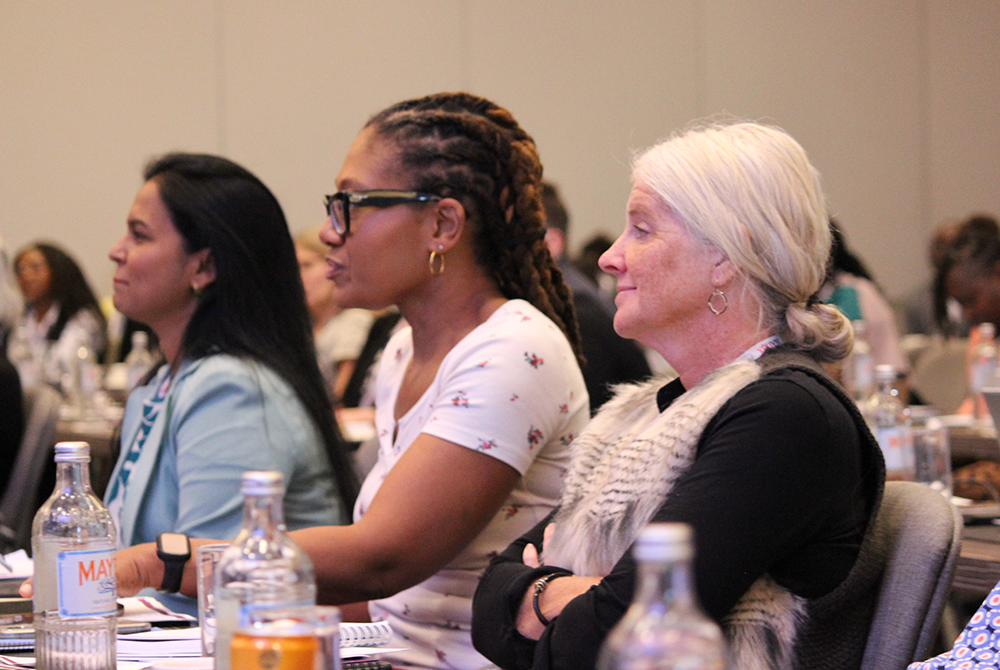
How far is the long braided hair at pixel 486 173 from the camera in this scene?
1873 mm

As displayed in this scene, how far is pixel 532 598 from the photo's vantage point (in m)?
1.38

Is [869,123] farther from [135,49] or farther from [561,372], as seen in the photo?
[561,372]

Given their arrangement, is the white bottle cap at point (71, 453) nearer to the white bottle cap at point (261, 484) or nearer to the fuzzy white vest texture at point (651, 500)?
the white bottle cap at point (261, 484)

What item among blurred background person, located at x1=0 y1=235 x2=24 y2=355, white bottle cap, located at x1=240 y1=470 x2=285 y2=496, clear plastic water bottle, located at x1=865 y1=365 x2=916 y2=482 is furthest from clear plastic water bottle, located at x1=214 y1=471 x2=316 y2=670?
blurred background person, located at x1=0 y1=235 x2=24 y2=355

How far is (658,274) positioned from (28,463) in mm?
2149

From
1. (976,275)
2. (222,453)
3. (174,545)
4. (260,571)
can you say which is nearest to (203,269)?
(222,453)

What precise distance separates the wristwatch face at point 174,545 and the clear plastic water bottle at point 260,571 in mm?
663

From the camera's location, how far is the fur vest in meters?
1.23

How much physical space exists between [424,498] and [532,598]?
31 cm

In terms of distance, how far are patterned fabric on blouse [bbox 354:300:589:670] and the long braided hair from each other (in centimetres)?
10

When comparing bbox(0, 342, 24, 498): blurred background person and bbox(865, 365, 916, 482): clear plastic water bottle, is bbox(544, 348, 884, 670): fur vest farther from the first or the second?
bbox(0, 342, 24, 498): blurred background person

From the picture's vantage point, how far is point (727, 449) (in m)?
1.24

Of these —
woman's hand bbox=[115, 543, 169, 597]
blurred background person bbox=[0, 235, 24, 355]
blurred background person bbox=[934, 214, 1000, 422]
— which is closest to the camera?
woman's hand bbox=[115, 543, 169, 597]

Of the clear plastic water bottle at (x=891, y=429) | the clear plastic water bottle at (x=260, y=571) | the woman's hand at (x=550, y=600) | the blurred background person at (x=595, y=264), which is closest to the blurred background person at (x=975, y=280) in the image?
the blurred background person at (x=595, y=264)
